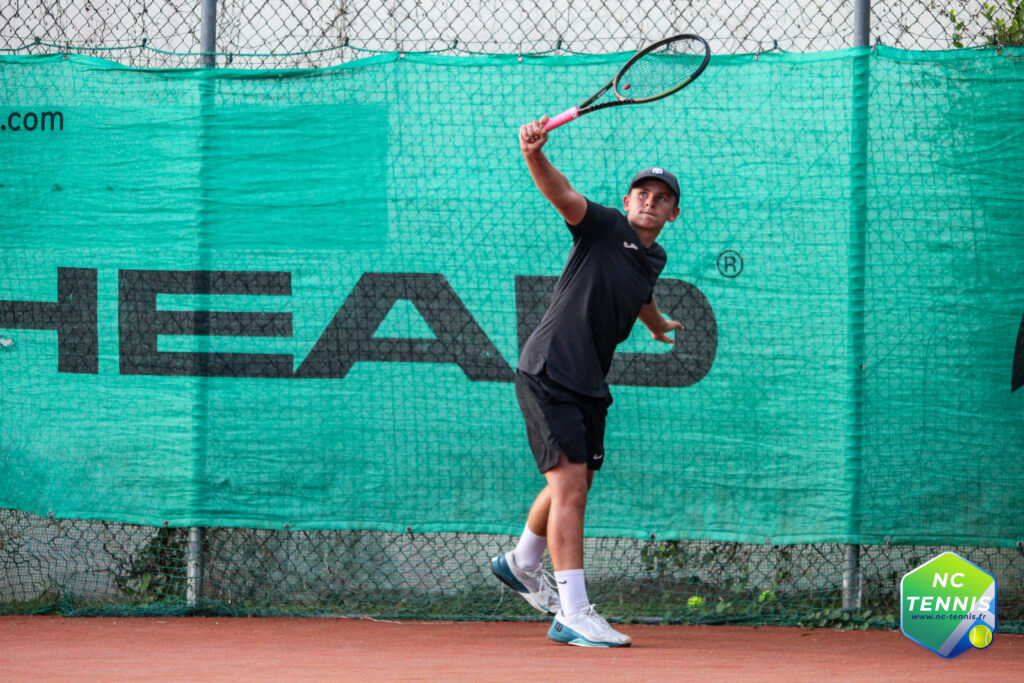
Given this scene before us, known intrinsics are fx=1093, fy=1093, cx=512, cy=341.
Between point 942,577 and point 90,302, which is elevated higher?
point 90,302

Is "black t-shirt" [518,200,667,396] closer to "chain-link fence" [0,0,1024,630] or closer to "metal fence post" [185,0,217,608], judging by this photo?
"chain-link fence" [0,0,1024,630]

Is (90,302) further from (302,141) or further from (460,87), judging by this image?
(460,87)

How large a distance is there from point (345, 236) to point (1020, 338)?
278 centimetres

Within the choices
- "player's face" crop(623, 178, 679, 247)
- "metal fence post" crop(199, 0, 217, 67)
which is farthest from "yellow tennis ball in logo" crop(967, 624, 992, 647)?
"metal fence post" crop(199, 0, 217, 67)

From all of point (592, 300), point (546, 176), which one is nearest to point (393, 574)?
point (592, 300)

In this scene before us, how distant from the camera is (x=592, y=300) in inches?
151

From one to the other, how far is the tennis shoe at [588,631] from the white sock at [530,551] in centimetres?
26

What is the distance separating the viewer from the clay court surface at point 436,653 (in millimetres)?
3566

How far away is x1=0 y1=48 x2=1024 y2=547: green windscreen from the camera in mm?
4398

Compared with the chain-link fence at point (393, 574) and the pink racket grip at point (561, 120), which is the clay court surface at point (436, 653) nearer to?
the chain-link fence at point (393, 574)

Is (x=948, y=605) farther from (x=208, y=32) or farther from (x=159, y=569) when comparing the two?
(x=208, y=32)

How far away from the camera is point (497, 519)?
4.56 metres

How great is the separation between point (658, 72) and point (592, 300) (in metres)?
0.88

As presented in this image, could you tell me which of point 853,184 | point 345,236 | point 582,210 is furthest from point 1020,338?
point 345,236
